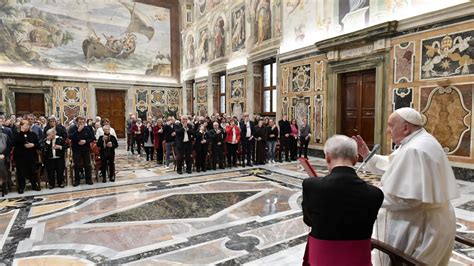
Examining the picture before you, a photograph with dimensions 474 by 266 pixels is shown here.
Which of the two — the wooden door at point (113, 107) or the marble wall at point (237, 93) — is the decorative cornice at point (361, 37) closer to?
the marble wall at point (237, 93)

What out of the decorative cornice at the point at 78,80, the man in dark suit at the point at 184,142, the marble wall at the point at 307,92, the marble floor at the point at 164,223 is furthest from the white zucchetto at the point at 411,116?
the decorative cornice at the point at 78,80

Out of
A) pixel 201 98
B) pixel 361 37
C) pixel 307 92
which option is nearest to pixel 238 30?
pixel 201 98

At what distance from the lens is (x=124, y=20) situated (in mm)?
19516

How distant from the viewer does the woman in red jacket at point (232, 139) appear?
9.30 metres

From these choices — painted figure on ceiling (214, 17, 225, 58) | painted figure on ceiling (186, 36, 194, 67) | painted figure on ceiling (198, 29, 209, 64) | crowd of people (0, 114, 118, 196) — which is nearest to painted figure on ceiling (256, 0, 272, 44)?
painted figure on ceiling (214, 17, 225, 58)

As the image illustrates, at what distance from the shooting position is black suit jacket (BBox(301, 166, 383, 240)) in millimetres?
1605

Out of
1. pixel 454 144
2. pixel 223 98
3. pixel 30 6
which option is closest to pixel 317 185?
pixel 454 144

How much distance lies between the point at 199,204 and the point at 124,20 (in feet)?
58.3

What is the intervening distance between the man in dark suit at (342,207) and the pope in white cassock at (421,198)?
442 mm

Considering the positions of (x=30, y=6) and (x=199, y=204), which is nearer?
(x=199, y=204)

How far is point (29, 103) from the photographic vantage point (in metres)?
16.9

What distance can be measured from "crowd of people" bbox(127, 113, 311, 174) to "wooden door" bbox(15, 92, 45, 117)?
9.99m

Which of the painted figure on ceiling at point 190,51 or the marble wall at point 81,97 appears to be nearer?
the marble wall at point 81,97

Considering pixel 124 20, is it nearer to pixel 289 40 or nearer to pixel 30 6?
pixel 30 6
